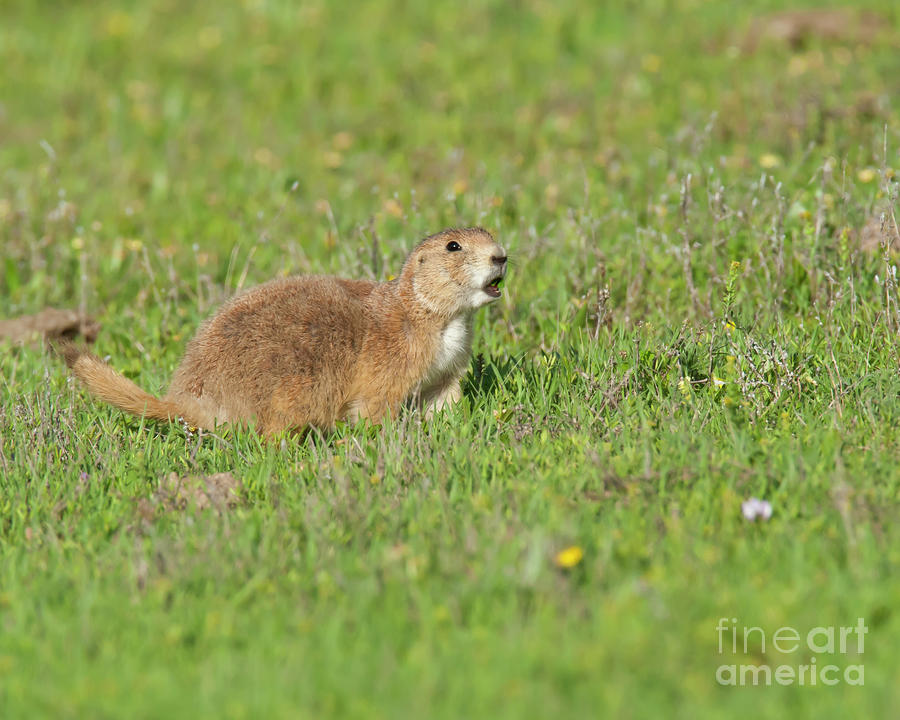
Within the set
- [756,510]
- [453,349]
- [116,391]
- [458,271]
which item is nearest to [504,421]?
[453,349]

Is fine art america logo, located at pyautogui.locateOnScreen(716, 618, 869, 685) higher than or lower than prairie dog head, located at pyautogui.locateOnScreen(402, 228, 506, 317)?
lower

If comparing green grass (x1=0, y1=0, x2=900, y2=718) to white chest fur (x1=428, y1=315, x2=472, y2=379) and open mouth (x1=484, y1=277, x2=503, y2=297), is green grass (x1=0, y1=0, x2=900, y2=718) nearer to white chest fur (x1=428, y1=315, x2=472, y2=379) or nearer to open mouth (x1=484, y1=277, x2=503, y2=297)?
white chest fur (x1=428, y1=315, x2=472, y2=379)

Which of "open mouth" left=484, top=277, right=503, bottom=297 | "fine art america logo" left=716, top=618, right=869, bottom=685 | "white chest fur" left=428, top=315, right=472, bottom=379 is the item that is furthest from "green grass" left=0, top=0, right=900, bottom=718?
"open mouth" left=484, top=277, right=503, bottom=297

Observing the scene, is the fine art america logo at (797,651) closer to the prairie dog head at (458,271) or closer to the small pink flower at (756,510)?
the small pink flower at (756,510)

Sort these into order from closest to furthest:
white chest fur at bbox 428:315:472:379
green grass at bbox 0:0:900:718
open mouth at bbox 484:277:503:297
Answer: green grass at bbox 0:0:900:718, open mouth at bbox 484:277:503:297, white chest fur at bbox 428:315:472:379

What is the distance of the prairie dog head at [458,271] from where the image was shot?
218 inches

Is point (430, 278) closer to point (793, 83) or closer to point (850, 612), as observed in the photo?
point (850, 612)

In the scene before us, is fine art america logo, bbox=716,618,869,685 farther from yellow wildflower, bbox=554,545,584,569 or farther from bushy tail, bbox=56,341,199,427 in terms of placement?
bushy tail, bbox=56,341,199,427

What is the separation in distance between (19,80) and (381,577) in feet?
32.4

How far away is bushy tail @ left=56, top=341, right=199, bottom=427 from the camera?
540 cm

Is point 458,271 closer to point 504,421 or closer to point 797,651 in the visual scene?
point 504,421

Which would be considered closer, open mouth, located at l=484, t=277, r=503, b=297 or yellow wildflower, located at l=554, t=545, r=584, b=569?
yellow wildflower, located at l=554, t=545, r=584, b=569

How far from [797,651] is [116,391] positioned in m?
3.40

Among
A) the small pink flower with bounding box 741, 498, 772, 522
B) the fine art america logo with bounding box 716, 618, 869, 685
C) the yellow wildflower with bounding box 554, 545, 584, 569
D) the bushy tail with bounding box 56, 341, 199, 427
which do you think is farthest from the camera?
the bushy tail with bounding box 56, 341, 199, 427
